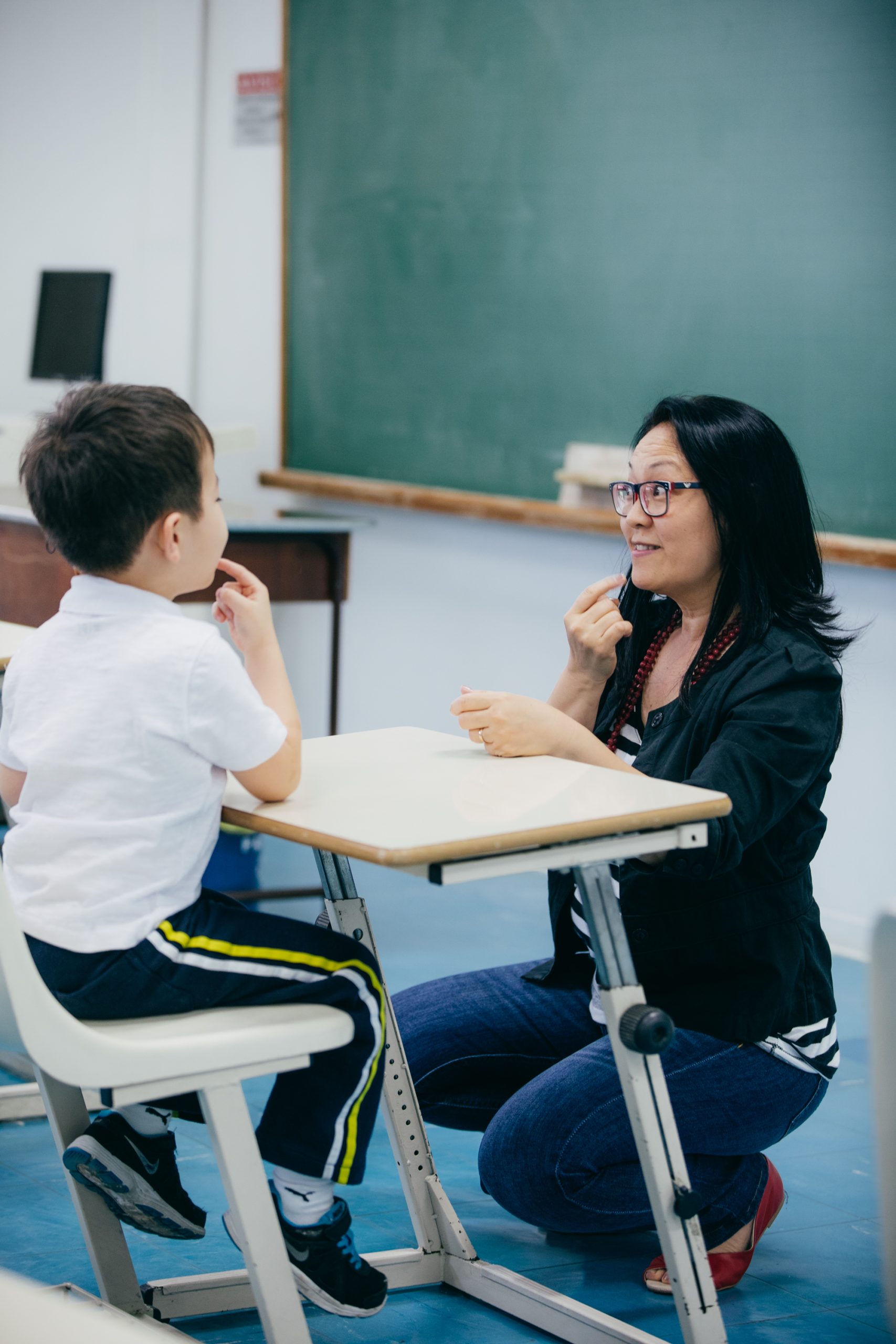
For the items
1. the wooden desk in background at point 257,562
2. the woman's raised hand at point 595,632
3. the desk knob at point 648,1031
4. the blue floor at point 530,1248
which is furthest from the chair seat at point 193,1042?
the wooden desk in background at point 257,562

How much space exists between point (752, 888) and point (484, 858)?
0.52 m

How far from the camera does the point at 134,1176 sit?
4.94ft

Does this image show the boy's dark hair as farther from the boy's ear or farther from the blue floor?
the blue floor

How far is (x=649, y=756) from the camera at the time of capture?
5.80 feet

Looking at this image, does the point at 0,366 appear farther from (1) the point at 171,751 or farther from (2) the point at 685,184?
(1) the point at 171,751

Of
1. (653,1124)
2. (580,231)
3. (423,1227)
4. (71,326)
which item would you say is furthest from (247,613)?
(71,326)

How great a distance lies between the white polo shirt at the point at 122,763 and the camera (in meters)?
1.32

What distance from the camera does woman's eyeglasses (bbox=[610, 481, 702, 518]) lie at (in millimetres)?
1771

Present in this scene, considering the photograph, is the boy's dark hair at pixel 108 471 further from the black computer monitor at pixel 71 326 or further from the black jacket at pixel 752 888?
the black computer monitor at pixel 71 326

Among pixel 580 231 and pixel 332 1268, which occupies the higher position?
pixel 580 231

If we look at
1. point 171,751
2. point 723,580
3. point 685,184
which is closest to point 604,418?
point 685,184

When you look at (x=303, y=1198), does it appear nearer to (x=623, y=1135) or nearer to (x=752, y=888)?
(x=623, y=1135)

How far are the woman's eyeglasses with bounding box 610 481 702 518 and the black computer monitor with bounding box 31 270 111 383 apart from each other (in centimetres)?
265

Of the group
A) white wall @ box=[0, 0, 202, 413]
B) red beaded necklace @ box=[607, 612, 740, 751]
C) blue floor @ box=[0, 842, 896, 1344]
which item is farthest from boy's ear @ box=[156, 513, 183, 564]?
white wall @ box=[0, 0, 202, 413]
